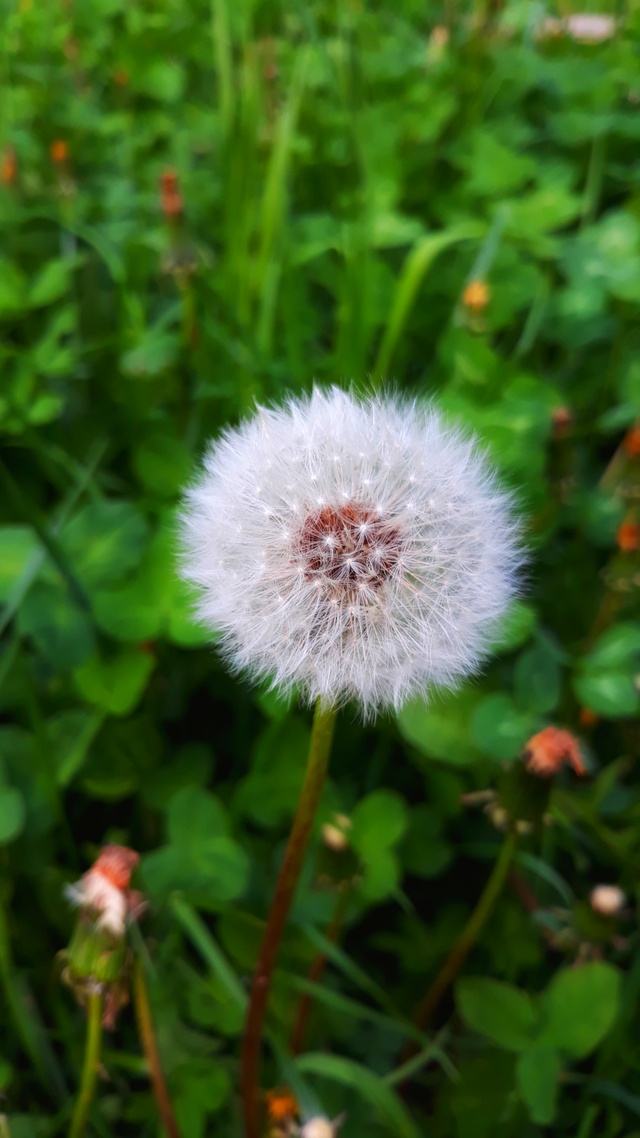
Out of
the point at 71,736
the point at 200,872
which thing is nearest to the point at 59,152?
the point at 71,736

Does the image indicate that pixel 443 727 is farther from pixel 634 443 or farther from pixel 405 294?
pixel 405 294

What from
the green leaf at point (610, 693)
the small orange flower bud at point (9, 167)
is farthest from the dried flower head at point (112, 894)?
the small orange flower bud at point (9, 167)

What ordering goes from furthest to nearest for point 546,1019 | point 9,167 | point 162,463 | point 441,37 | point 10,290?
point 441,37, point 9,167, point 10,290, point 162,463, point 546,1019

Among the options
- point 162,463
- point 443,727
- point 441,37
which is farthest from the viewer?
point 441,37

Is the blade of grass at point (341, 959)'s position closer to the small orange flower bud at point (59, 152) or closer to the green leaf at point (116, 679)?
the green leaf at point (116, 679)

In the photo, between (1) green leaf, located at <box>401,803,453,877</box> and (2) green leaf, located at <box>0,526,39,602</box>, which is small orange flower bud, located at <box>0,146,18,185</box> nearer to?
(2) green leaf, located at <box>0,526,39,602</box>

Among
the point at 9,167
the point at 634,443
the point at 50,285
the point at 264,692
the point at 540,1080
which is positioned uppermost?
the point at 9,167

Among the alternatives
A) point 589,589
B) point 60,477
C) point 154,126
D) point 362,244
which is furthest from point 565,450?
point 154,126
